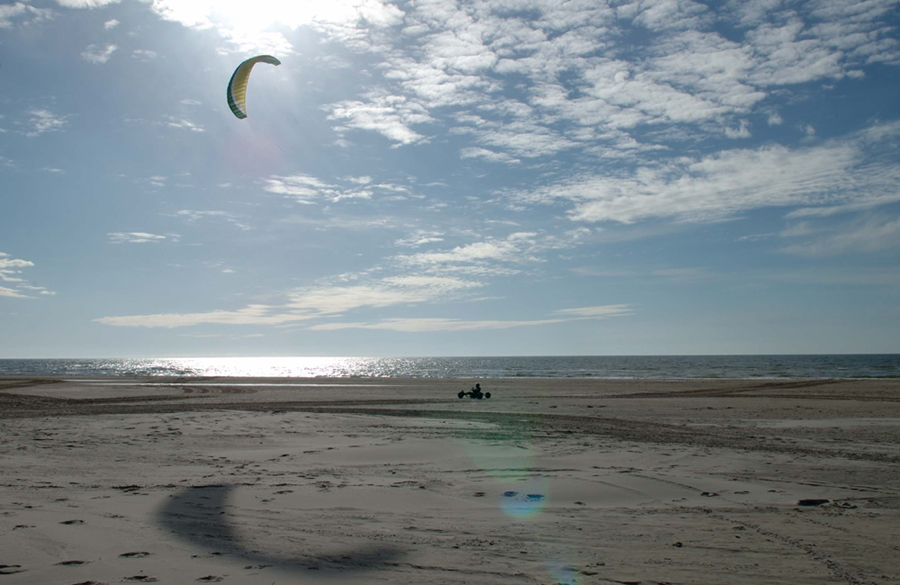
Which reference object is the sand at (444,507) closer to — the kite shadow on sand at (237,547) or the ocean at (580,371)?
the kite shadow on sand at (237,547)

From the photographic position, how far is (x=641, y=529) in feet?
17.6

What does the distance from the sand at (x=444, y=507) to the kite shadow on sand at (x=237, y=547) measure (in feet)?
0.08

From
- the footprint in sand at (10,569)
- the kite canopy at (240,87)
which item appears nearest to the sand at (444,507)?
the footprint in sand at (10,569)

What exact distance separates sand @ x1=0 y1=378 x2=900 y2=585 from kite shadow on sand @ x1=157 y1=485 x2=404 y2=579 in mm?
24

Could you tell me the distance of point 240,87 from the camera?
16.0 m

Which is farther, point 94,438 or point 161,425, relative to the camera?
point 161,425

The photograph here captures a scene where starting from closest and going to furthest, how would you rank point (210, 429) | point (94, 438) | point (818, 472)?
point (818, 472), point (94, 438), point (210, 429)

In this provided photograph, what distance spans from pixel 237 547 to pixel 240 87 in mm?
14553

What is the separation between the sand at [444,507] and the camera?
14.0ft

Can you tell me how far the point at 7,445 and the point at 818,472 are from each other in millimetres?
13359

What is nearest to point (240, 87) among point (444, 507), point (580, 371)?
point (444, 507)

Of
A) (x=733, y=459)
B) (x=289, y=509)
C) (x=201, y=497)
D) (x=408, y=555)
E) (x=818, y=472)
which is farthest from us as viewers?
(x=733, y=459)

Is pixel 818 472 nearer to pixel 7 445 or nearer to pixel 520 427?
pixel 520 427

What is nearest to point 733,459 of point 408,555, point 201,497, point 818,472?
point 818,472
